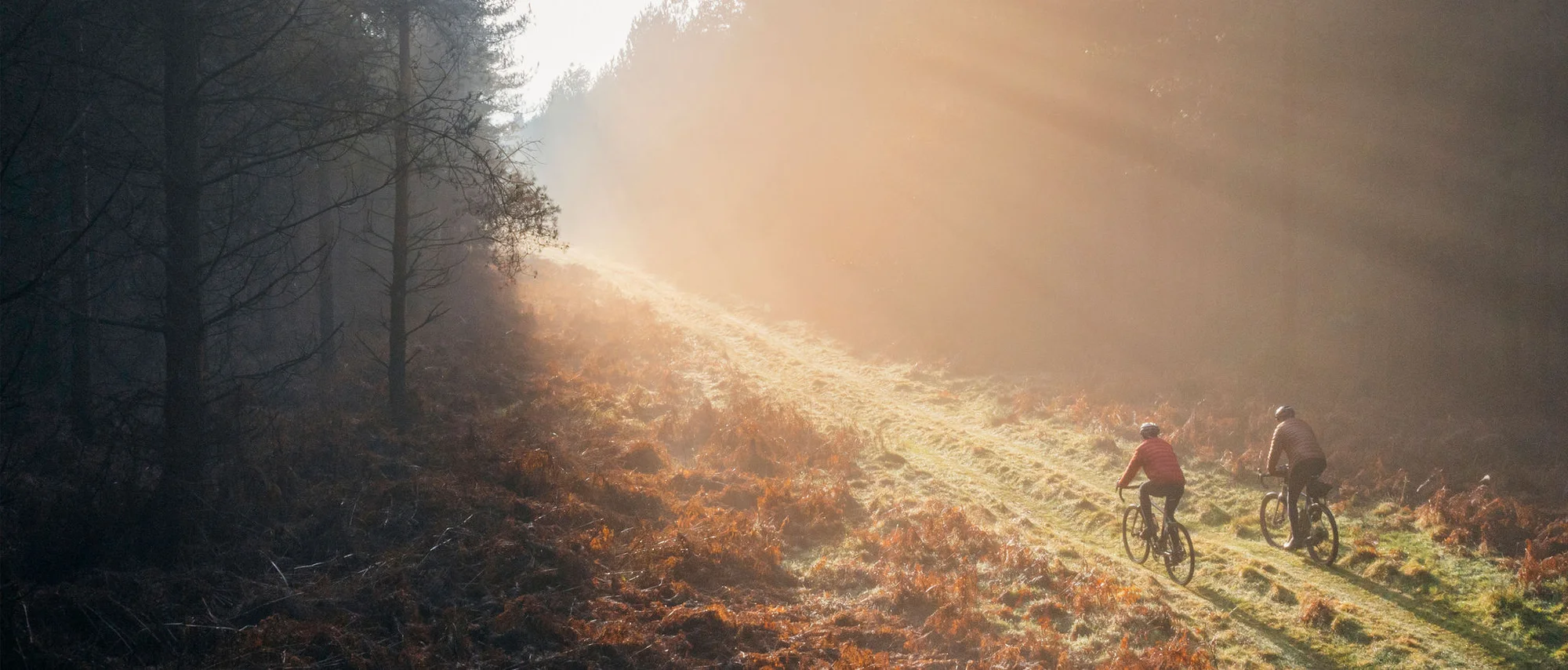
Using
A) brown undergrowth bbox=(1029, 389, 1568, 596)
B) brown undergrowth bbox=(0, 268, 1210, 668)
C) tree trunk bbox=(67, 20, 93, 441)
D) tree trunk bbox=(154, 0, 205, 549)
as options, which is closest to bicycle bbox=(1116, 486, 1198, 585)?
brown undergrowth bbox=(0, 268, 1210, 668)

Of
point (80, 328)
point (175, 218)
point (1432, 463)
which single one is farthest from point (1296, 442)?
point (80, 328)

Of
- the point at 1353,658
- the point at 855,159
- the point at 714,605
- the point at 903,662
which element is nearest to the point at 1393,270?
the point at 1353,658

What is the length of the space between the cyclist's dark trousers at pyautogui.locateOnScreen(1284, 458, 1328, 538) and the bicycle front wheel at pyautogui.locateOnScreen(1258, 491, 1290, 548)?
0.23m

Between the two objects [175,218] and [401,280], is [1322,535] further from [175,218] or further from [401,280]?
[401,280]

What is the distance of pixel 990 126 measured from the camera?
27.2 metres

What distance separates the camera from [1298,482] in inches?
461

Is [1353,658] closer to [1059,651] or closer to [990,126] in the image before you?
[1059,651]

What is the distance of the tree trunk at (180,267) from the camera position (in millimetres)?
8062

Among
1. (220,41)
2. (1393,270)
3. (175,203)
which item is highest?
(220,41)

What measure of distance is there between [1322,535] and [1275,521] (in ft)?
3.65

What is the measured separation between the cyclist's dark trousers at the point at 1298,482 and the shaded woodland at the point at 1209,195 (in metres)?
6.90

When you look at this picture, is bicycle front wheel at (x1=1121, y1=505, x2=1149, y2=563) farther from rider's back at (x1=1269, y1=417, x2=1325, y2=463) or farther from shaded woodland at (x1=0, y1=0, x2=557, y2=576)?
shaded woodland at (x1=0, y1=0, x2=557, y2=576)

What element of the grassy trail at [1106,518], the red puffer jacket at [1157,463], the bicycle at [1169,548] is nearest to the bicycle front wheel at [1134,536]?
the bicycle at [1169,548]

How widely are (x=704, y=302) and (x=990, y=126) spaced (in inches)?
764
